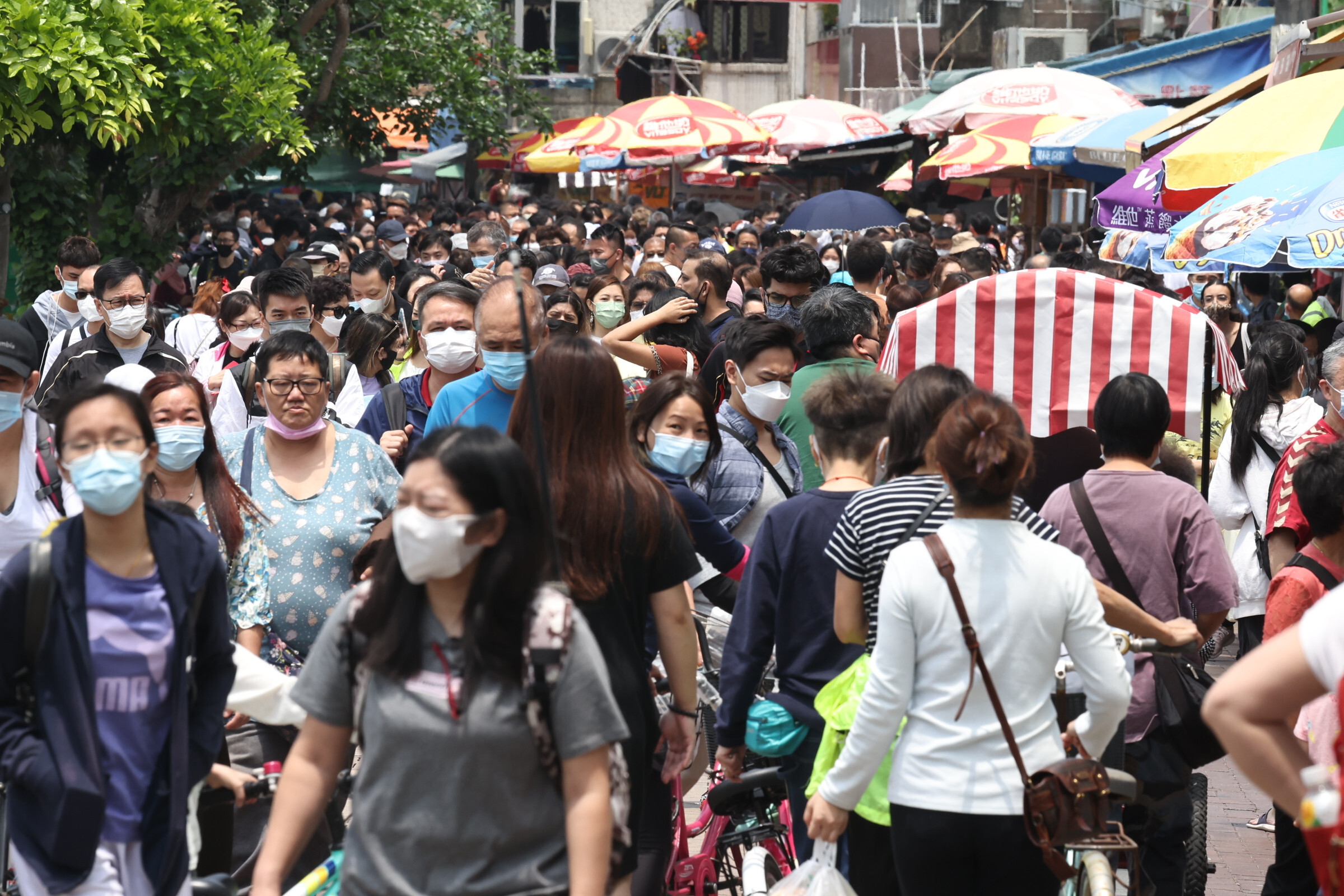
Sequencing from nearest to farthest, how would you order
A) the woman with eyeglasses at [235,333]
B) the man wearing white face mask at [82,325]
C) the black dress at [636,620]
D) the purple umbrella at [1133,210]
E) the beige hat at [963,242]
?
the black dress at [636,620]
the woman with eyeglasses at [235,333]
the man wearing white face mask at [82,325]
the purple umbrella at [1133,210]
the beige hat at [963,242]

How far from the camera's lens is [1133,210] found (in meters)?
9.58

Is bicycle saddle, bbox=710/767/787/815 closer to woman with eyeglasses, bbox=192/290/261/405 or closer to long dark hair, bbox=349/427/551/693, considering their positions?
long dark hair, bbox=349/427/551/693

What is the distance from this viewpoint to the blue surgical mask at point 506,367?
4965 mm

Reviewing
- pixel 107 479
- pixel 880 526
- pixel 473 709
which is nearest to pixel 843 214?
pixel 880 526

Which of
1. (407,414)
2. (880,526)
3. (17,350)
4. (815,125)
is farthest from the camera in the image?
(815,125)

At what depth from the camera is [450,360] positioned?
6.12m

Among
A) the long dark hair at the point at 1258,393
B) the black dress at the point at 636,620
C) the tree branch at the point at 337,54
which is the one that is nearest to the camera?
the black dress at the point at 636,620

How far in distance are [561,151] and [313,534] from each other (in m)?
15.6

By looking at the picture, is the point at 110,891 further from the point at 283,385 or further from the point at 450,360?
the point at 450,360

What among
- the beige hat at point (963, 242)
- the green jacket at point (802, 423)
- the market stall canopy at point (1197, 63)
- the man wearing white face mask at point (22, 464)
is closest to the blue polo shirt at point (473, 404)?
the green jacket at point (802, 423)

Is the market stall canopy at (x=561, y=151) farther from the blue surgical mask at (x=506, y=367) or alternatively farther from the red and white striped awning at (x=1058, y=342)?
the blue surgical mask at (x=506, y=367)

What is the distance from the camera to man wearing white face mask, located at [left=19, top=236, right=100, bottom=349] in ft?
30.5

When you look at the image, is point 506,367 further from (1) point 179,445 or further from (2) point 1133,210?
(2) point 1133,210

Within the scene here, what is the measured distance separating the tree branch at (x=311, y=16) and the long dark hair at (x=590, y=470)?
13095 mm
